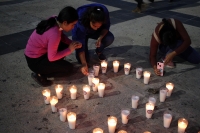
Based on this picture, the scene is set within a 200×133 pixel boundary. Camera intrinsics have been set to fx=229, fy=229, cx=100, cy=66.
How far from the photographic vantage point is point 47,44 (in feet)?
10.7

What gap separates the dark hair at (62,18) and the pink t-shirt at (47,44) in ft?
0.22

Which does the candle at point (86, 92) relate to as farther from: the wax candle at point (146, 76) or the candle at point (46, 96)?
the wax candle at point (146, 76)

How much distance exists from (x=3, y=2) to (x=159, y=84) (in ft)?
23.7

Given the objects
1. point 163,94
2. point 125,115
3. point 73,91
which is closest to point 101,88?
point 73,91

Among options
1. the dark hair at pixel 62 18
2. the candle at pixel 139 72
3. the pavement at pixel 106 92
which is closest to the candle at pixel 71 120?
the pavement at pixel 106 92

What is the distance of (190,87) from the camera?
361cm

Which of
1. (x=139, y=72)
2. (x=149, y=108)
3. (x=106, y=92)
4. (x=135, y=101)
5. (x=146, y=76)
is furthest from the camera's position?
(x=139, y=72)

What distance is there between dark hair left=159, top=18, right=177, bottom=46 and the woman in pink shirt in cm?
130

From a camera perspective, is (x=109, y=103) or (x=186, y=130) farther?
(x=109, y=103)

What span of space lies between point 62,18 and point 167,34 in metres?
1.61

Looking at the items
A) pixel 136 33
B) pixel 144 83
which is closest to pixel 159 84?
pixel 144 83

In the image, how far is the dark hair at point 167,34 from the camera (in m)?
3.47

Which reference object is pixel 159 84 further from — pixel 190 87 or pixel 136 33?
pixel 136 33

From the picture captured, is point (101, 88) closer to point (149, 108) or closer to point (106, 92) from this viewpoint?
point (106, 92)
